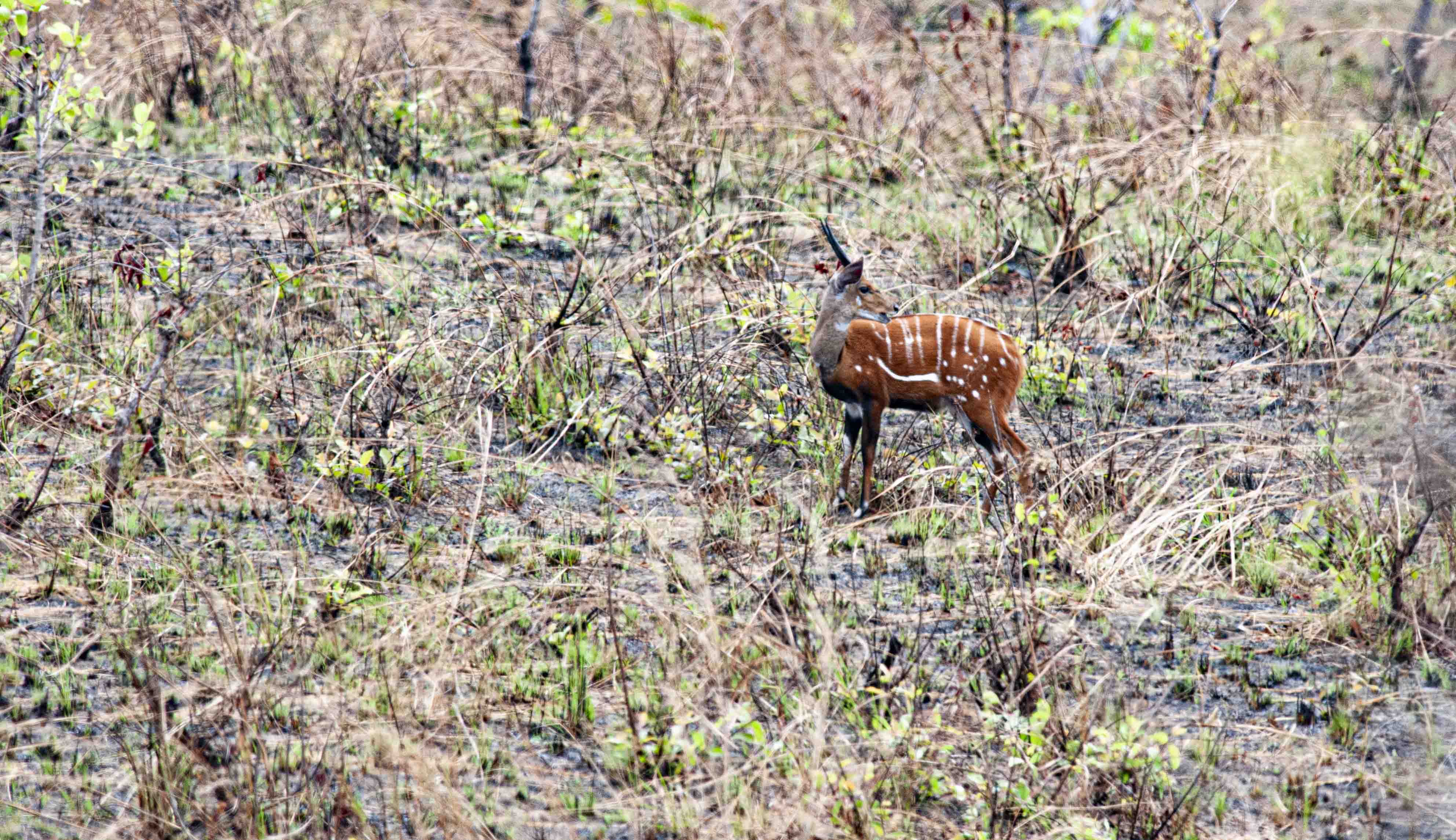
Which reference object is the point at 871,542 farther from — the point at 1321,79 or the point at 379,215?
the point at 1321,79

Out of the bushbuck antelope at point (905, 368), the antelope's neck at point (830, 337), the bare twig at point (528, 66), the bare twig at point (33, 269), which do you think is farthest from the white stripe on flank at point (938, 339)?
the bare twig at point (528, 66)

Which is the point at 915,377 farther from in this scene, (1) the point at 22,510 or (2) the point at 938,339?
(1) the point at 22,510

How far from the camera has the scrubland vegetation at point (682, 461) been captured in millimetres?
4426

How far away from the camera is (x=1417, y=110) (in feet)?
33.7

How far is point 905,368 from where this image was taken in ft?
19.9

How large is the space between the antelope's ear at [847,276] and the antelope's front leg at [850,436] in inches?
19.6

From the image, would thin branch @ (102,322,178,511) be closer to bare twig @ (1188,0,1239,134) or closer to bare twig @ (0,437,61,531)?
Result: bare twig @ (0,437,61,531)

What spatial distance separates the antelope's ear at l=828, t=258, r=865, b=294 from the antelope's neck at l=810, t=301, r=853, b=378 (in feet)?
0.23

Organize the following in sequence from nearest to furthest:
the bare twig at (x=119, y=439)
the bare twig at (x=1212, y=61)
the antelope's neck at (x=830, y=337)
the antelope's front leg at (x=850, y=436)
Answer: the bare twig at (x=119, y=439), the antelope's neck at (x=830, y=337), the antelope's front leg at (x=850, y=436), the bare twig at (x=1212, y=61)

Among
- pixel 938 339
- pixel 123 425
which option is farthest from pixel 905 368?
pixel 123 425

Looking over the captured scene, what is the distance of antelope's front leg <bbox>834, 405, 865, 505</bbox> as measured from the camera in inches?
240

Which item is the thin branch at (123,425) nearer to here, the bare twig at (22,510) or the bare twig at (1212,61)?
the bare twig at (22,510)

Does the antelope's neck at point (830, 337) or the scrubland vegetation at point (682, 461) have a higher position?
the antelope's neck at point (830, 337)

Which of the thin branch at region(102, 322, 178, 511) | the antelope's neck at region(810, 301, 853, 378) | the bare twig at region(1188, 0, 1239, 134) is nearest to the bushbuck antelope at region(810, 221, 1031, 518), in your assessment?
the antelope's neck at region(810, 301, 853, 378)
